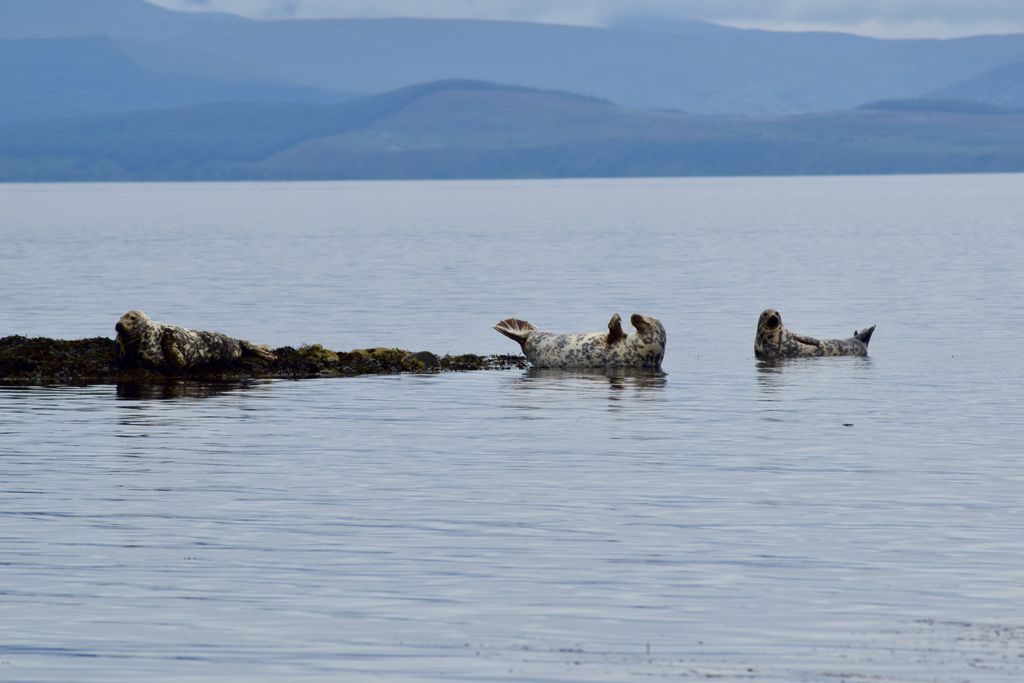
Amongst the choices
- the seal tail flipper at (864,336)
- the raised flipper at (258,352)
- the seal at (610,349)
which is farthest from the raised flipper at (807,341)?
the raised flipper at (258,352)

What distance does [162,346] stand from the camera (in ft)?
109

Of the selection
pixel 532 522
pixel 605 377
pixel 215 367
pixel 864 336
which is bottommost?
pixel 532 522

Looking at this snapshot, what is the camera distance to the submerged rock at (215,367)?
3297 cm

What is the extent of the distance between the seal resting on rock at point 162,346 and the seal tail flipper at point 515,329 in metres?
5.38

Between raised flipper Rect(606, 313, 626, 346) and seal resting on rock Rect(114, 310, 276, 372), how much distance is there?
705 cm

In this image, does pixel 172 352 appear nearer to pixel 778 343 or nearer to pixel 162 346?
pixel 162 346

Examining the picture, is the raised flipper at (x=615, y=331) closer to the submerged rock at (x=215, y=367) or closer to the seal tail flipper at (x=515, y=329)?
the seal tail flipper at (x=515, y=329)

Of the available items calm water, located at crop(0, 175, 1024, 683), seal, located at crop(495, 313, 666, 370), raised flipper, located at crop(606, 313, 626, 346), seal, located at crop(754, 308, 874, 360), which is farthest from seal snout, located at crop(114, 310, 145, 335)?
seal, located at crop(754, 308, 874, 360)

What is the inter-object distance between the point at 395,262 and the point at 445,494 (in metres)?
68.6

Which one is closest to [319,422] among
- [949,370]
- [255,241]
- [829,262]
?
[949,370]

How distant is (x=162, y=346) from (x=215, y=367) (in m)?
1.07

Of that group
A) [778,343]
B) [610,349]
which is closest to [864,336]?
[778,343]

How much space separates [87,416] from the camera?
27.4m

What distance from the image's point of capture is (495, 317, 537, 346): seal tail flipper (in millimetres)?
35750
